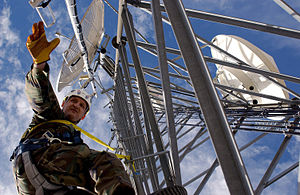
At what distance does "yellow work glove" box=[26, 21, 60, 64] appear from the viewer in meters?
3.98

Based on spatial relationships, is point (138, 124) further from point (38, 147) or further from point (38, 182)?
point (38, 182)

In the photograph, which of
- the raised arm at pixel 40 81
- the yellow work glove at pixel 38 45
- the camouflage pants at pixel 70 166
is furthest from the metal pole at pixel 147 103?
the yellow work glove at pixel 38 45

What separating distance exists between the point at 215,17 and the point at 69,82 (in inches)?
315

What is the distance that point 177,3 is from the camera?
3.55 metres

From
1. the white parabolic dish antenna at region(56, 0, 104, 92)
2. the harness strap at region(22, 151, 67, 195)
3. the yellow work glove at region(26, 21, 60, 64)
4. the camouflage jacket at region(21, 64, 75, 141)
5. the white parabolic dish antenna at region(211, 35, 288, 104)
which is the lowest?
the harness strap at region(22, 151, 67, 195)

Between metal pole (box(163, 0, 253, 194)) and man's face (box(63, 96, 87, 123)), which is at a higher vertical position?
man's face (box(63, 96, 87, 123))

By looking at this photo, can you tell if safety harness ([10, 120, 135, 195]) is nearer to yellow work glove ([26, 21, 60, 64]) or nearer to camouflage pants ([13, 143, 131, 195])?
camouflage pants ([13, 143, 131, 195])

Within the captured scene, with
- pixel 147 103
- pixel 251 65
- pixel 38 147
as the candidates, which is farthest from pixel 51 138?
pixel 251 65

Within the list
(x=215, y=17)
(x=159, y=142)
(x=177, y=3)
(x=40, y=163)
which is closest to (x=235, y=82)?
(x=215, y=17)

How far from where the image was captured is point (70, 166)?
3.53m

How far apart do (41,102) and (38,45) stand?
3.36 feet

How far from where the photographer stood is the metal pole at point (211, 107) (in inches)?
103

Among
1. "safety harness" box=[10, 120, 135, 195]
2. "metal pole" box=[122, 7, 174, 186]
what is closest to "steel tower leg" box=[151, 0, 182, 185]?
"metal pole" box=[122, 7, 174, 186]

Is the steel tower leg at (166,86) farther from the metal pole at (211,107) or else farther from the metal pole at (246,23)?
the metal pole at (246,23)
